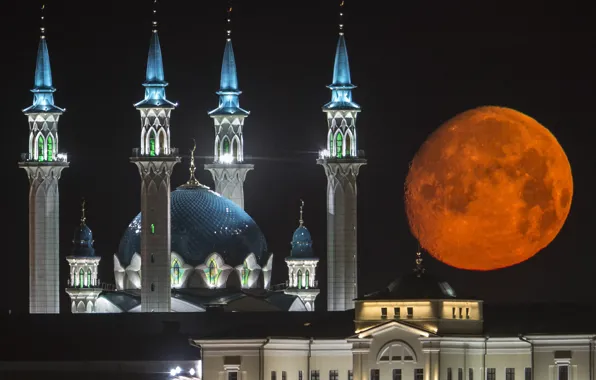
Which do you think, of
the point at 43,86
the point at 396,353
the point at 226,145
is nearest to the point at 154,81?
the point at 43,86

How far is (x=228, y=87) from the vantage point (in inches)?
6171

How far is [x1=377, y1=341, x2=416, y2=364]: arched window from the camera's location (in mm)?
132000

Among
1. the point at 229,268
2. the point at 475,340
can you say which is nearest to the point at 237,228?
the point at 229,268

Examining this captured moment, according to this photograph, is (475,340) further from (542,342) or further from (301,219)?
(301,219)

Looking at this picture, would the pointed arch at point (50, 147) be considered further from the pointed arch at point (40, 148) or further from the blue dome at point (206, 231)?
the blue dome at point (206, 231)

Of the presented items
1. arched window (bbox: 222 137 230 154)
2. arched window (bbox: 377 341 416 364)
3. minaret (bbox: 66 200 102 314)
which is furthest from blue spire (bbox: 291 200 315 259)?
arched window (bbox: 377 341 416 364)

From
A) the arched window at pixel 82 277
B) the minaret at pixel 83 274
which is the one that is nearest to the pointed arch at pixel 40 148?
the minaret at pixel 83 274

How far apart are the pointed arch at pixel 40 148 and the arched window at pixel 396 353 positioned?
25.6 m

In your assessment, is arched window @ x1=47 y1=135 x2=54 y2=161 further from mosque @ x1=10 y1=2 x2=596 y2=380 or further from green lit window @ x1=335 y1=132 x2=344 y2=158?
green lit window @ x1=335 y1=132 x2=344 y2=158

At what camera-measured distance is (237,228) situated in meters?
155

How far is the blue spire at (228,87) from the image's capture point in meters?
156

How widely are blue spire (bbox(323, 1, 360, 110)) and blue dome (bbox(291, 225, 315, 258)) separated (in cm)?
797

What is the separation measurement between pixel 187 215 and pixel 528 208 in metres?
20.4

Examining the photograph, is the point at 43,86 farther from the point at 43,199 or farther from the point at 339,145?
the point at 339,145
